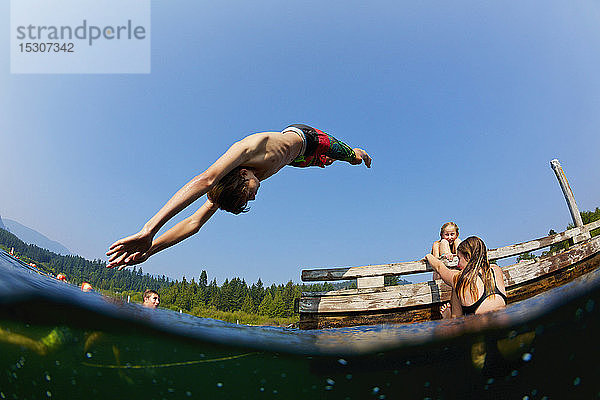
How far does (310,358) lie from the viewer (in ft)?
3.82

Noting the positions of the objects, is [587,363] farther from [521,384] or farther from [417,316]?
[417,316]

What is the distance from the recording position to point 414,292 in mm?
1363

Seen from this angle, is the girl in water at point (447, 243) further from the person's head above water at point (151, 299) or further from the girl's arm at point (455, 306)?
the person's head above water at point (151, 299)

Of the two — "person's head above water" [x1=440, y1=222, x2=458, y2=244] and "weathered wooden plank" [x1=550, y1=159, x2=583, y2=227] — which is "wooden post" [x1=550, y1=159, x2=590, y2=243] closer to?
"weathered wooden plank" [x1=550, y1=159, x2=583, y2=227]

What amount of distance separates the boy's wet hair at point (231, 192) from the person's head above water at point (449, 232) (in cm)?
114

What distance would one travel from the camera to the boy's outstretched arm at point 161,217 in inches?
41.0

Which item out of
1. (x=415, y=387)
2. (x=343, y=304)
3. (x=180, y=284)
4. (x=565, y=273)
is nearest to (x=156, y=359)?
(x=180, y=284)

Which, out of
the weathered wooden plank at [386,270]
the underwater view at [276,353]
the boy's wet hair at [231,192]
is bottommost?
the underwater view at [276,353]

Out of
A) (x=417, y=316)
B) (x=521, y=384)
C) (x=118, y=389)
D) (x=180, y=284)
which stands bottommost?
(x=521, y=384)

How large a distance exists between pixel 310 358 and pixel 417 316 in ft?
1.56

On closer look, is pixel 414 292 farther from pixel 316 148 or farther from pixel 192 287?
pixel 316 148

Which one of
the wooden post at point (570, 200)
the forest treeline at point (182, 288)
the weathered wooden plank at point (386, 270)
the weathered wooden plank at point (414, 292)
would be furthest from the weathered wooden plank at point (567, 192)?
the forest treeline at point (182, 288)

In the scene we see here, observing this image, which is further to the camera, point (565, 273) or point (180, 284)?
point (180, 284)

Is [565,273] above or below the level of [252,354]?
above
